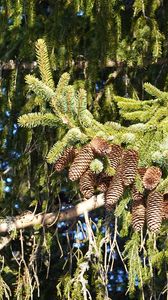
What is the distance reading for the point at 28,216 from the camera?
158 inches

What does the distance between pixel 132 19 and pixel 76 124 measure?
1.94 m

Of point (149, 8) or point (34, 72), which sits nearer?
point (149, 8)

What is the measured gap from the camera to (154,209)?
1.97 metres

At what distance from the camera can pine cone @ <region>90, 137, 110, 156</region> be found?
6.35ft

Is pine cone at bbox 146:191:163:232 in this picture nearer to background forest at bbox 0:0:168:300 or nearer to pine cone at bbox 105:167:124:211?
pine cone at bbox 105:167:124:211

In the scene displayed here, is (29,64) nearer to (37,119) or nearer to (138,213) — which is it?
(37,119)

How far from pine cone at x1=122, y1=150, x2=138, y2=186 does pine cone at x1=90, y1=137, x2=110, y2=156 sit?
0.09m

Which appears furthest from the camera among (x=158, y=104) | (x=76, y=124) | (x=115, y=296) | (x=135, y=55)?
(x=115, y=296)

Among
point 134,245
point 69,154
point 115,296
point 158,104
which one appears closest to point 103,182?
point 69,154

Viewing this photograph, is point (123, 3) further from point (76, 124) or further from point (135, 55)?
point (76, 124)

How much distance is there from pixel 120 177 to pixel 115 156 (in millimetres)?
72

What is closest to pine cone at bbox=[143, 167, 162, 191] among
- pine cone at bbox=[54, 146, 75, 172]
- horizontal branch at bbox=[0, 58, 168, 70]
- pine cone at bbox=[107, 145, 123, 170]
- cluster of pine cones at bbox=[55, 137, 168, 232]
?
cluster of pine cones at bbox=[55, 137, 168, 232]

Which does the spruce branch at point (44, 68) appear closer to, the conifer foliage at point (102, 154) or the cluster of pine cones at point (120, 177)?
the conifer foliage at point (102, 154)

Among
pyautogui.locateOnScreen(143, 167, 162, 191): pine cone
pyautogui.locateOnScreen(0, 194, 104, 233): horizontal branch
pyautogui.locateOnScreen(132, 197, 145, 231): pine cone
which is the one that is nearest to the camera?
pyautogui.locateOnScreen(143, 167, 162, 191): pine cone
